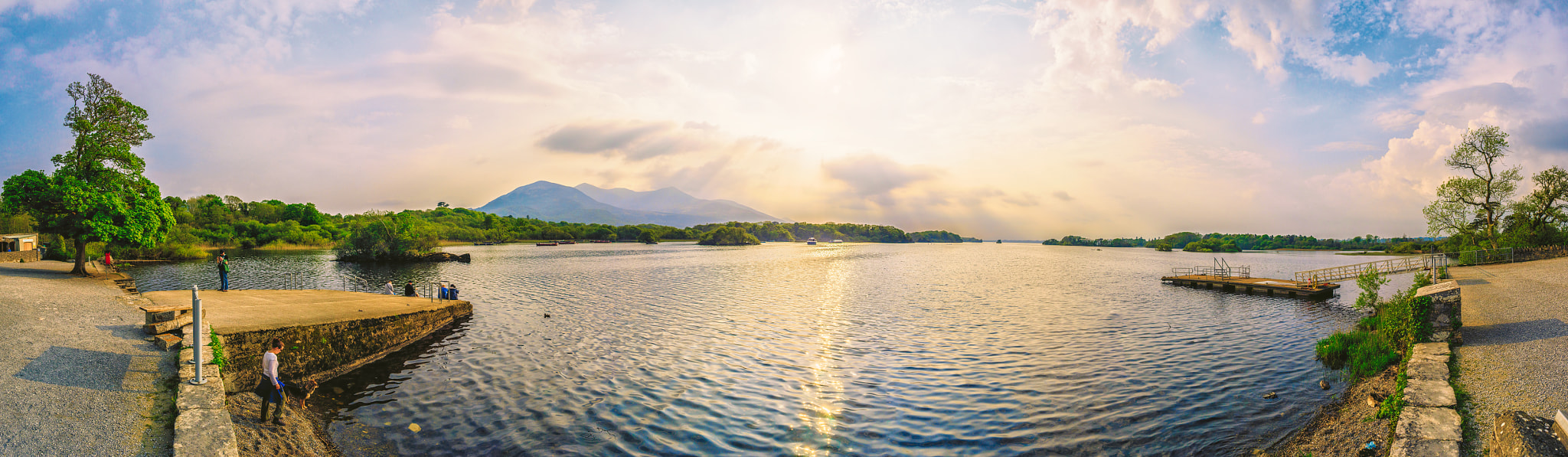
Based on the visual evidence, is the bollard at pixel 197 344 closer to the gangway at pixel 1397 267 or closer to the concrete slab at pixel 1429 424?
the concrete slab at pixel 1429 424

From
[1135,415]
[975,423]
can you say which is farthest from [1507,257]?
[975,423]

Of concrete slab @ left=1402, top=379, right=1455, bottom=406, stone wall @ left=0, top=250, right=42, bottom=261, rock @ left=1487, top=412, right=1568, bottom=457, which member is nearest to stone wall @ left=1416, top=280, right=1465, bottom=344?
concrete slab @ left=1402, top=379, right=1455, bottom=406

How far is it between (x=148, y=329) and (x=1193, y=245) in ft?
719

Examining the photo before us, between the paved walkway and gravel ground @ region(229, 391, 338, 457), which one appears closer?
the paved walkway

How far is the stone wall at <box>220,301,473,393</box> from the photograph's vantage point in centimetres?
1375

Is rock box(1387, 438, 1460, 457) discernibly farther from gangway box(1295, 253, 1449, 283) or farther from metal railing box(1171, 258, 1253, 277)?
metal railing box(1171, 258, 1253, 277)

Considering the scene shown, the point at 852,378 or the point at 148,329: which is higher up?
the point at 148,329

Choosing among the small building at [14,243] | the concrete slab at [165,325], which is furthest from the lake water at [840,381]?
the small building at [14,243]

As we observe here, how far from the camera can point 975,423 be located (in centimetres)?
1173

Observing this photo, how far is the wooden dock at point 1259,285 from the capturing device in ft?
118

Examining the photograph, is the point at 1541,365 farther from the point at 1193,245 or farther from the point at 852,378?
the point at 1193,245

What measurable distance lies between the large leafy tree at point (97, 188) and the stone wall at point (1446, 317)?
4965 cm

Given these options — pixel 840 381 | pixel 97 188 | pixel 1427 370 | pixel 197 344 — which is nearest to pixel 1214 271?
pixel 1427 370

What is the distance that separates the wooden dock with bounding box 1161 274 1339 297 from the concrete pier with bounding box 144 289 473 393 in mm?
51550
